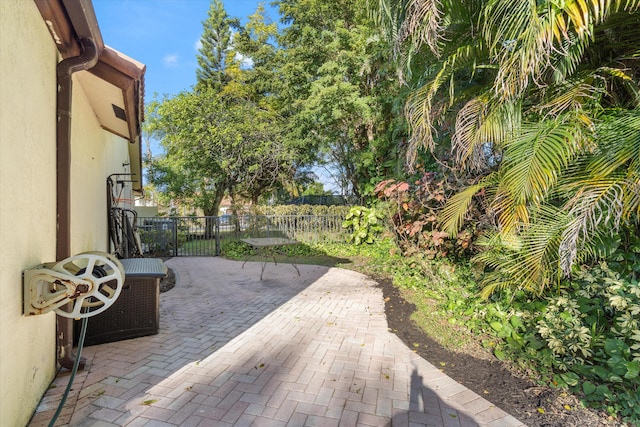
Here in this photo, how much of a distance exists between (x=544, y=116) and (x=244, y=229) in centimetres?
1069

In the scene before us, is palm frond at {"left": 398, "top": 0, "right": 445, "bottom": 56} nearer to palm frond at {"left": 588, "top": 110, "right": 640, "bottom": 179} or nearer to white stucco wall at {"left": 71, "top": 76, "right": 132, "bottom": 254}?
palm frond at {"left": 588, "top": 110, "right": 640, "bottom": 179}

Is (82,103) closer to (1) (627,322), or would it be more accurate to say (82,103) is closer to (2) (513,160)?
(2) (513,160)

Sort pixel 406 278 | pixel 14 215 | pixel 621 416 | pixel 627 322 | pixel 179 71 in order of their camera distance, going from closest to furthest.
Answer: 1. pixel 14 215
2. pixel 621 416
3. pixel 627 322
4. pixel 406 278
5. pixel 179 71

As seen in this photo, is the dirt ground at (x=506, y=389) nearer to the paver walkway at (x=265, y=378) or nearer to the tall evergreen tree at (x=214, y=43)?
the paver walkway at (x=265, y=378)

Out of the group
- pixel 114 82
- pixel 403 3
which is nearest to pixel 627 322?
pixel 403 3

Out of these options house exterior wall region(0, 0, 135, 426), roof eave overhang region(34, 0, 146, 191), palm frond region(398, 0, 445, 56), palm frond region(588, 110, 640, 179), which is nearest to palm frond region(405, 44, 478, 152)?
palm frond region(398, 0, 445, 56)

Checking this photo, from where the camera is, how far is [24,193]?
6.47ft

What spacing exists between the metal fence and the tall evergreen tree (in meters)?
15.7

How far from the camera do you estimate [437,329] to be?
4.03 metres

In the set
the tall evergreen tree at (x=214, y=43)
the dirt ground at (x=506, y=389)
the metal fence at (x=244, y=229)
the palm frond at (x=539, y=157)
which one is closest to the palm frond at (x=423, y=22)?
the palm frond at (x=539, y=157)

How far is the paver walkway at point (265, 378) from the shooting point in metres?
2.31

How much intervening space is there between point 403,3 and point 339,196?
1202cm

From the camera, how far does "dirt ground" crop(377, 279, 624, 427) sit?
2.31m

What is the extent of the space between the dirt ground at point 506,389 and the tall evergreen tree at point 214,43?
2476cm
